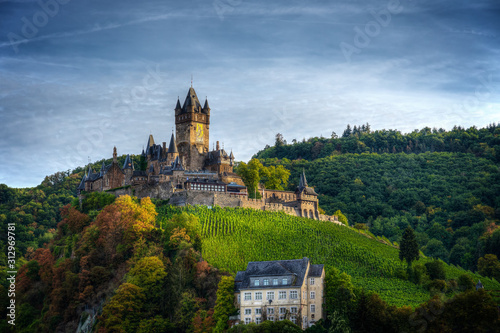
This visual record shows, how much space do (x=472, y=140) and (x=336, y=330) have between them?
12680 centimetres

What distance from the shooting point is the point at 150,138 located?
96250 mm

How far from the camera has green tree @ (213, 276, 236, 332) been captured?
55.4 meters

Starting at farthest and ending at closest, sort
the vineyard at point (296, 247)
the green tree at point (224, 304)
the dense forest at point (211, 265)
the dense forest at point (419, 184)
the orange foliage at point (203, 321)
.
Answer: the dense forest at point (419, 184)
the vineyard at point (296, 247)
the orange foliage at point (203, 321)
the green tree at point (224, 304)
the dense forest at point (211, 265)

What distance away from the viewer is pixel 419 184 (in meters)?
139

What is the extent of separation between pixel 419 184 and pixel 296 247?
73876 millimetres

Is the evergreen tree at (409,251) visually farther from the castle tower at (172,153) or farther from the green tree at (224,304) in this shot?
the castle tower at (172,153)

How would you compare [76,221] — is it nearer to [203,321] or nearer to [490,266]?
[203,321]

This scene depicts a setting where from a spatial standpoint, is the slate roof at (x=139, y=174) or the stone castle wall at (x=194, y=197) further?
the slate roof at (x=139, y=174)

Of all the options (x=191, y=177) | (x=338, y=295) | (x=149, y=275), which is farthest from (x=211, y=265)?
(x=191, y=177)

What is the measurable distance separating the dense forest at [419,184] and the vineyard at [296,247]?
21363 millimetres

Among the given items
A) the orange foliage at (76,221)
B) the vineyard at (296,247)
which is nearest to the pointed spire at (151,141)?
the orange foliage at (76,221)

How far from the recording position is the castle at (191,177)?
83500 millimetres

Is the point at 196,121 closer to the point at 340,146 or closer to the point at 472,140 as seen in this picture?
the point at 340,146

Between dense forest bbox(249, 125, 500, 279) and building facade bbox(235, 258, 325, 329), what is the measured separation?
138 ft
